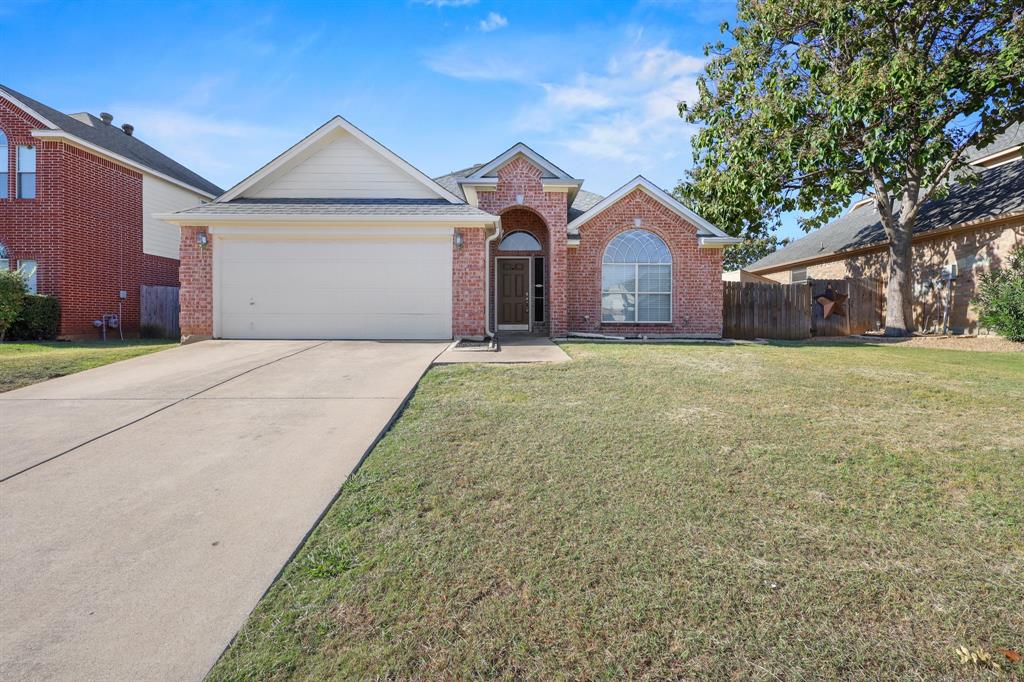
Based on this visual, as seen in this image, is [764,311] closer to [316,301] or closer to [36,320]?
[316,301]

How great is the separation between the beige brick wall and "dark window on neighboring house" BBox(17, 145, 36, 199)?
26968 millimetres

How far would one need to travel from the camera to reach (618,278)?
15094 mm

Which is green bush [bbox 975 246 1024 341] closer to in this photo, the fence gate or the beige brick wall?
the beige brick wall

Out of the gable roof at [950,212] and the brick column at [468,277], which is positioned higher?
the gable roof at [950,212]

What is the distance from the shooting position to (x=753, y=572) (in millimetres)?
2654

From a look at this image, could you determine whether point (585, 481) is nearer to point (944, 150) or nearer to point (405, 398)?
point (405, 398)

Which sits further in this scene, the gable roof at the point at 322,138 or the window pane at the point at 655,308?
the window pane at the point at 655,308

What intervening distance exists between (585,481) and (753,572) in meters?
1.30

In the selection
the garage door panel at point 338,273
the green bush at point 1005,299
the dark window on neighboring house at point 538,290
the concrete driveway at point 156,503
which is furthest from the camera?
the dark window on neighboring house at point 538,290

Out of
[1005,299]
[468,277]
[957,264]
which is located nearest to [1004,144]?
[957,264]

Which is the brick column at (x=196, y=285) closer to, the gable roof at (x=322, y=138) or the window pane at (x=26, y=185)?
the gable roof at (x=322, y=138)

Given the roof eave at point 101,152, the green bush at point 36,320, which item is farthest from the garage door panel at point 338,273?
the roof eave at point 101,152

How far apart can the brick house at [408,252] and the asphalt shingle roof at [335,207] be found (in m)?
0.05

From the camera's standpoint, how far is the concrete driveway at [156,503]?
225 centimetres
